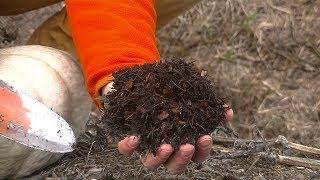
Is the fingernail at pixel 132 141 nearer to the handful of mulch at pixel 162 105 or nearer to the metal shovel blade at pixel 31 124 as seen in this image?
the handful of mulch at pixel 162 105

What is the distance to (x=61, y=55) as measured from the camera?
222cm

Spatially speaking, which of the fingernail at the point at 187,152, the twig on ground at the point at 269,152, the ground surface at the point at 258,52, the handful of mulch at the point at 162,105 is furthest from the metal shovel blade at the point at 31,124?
the ground surface at the point at 258,52

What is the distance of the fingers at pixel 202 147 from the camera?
5.33ft

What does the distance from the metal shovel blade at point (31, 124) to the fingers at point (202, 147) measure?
347 millimetres

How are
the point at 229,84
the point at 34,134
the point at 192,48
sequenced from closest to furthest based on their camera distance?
the point at 34,134
the point at 229,84
the point at 192,48

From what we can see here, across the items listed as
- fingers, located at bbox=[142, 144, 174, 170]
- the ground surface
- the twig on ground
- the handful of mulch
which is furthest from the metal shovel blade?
the ground surface

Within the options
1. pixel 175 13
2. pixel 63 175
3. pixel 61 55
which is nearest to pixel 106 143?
pixel 63 175

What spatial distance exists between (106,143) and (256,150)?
0.50 m

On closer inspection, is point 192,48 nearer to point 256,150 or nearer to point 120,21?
point 256,150

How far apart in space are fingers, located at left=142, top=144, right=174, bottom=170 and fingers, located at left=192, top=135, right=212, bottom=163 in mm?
78

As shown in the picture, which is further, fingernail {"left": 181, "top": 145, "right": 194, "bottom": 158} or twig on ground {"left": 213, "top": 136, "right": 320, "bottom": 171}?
twig on ground {"left": 213, "top": 136, "right": 320, "bottom": 171}

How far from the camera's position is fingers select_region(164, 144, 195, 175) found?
1.59 meters

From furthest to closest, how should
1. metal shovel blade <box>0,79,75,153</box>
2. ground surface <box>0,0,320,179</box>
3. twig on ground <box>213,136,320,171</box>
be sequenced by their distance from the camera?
1. ground surface <box>0,0,320,179</box>
2. twig on ground <box>213,136,320,171</box>
3. metal shovel blade <box>0,79,75,153</box>

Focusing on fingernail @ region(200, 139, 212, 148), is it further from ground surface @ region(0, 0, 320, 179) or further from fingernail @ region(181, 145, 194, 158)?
ground surface @ region(0, 0, 320, 179)
